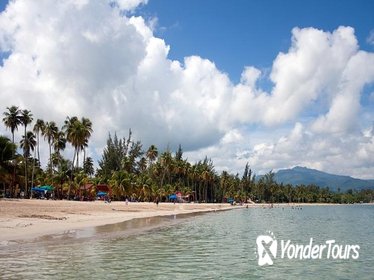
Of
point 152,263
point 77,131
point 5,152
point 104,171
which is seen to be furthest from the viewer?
point 104,171

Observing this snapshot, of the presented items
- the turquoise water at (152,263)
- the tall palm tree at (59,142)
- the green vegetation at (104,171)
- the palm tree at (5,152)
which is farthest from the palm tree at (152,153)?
the turquoise water at (152,263)

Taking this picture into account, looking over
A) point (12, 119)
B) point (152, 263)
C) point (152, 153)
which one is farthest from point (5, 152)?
point (152, 153)

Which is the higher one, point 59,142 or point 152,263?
point 59,142

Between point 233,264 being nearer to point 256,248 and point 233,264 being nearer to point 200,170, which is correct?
point 256,248

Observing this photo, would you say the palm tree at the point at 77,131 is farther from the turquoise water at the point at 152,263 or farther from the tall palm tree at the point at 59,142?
the turquoise water at the point at 152,263

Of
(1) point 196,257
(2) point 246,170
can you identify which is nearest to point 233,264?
(1) point 196,257

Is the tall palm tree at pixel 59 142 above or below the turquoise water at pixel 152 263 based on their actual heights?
above

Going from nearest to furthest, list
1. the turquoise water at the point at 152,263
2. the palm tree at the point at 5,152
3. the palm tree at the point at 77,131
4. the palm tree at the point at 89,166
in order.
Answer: the turquoise water at the point at 152,263 → the palm tree at the point at 5,152 → the palm tree at the point at 77,131 → the palm tree at the point at 89,166

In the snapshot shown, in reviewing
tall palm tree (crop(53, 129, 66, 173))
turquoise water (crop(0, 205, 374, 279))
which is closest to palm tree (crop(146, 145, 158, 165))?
tall palm tree (crop(53, 129, 66, 173))

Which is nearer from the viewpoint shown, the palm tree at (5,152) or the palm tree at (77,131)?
the palm tree at (5,152)

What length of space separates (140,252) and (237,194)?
155 meters

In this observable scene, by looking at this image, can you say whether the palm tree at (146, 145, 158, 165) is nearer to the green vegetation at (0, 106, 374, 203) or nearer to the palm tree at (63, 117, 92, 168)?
the green vegetation at (0, 106, 374, 203)

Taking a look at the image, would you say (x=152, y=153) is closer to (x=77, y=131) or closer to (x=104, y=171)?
(x=104, y=171)

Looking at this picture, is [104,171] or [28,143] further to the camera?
[104,171]
